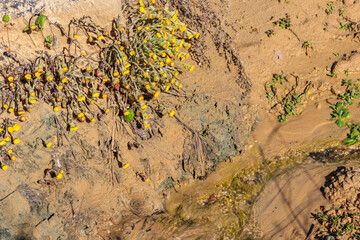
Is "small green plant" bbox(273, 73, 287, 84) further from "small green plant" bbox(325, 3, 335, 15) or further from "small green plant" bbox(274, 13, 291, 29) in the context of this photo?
"small green plant" bbox(325, 3, 335, 15)

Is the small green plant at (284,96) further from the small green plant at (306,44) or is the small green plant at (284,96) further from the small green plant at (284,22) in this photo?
the small green plant at (284,22)

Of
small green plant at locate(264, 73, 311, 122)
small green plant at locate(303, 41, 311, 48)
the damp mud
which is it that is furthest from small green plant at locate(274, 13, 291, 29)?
small green plant at locate(264, 73, 311, 122)

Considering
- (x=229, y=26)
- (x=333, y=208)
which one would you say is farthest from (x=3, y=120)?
(x=333, y=208)

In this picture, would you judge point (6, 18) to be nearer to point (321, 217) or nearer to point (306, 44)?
point (321, 217)

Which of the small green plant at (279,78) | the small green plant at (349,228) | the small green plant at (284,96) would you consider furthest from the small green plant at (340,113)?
the small green plant at (349,228)

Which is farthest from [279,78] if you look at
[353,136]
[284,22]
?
[353,136]
